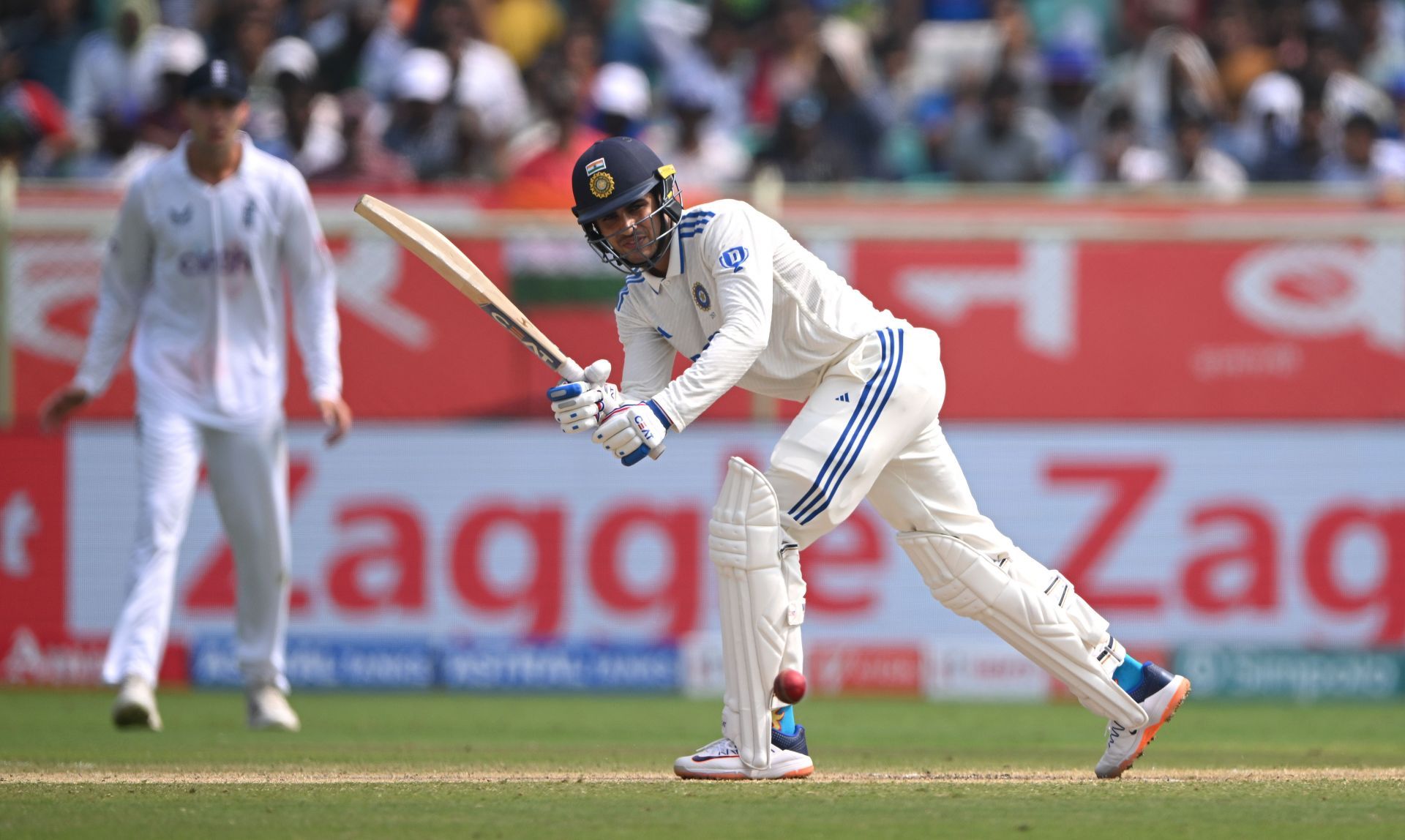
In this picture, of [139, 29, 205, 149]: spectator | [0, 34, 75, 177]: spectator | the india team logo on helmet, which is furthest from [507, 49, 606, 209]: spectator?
the india team logo on helmet

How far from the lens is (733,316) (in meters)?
5.45

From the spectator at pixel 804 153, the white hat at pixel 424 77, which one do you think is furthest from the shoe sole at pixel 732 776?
the white hat at pixel 424 77

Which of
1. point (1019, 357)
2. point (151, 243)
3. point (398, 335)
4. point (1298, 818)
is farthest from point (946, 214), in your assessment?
point (1298, 818)

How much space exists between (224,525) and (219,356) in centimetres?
72

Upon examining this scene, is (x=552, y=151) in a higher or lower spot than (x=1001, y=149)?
higher

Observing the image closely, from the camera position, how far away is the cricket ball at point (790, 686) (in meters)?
5.46

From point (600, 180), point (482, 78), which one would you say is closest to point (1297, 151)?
point (482, 78)

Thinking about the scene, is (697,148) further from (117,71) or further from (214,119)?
(214,119)

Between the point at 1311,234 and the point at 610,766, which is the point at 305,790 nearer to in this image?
the point at 610,766

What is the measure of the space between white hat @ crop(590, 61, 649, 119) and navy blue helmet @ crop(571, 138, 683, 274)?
18.9 ft

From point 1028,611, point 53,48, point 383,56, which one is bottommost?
point 1028,611

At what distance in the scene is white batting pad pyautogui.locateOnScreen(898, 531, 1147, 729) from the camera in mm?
5762

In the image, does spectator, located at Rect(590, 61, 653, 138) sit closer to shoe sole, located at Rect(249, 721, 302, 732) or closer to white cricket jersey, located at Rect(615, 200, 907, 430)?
shoe sole, located at Rect(249, 721, 302, 732)

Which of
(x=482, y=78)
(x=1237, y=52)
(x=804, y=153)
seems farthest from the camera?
(x=1237, y=52)
